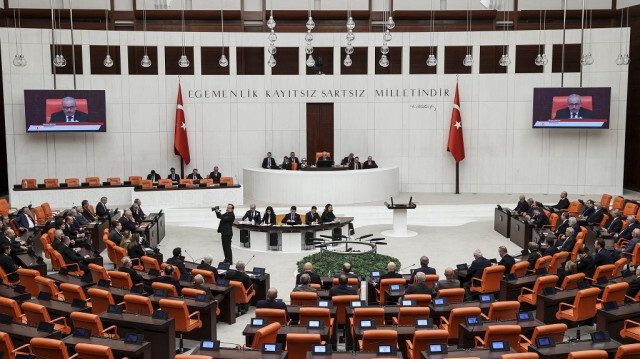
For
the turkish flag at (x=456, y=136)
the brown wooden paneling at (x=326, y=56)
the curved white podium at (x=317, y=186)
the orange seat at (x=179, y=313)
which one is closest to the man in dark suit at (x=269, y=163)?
the curved white podium at (x=317, y=186)

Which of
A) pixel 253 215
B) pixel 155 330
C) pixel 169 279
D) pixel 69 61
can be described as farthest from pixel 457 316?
pixel 69 61

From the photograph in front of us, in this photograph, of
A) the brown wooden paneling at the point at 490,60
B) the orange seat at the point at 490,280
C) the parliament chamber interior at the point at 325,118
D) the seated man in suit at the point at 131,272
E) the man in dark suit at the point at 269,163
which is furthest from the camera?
the brown wooden paneling at the point at 490,60

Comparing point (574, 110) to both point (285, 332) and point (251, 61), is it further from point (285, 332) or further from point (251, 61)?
point (285, 332)

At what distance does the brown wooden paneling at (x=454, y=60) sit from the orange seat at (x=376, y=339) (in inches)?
791

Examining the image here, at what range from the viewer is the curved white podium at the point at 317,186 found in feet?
75.5

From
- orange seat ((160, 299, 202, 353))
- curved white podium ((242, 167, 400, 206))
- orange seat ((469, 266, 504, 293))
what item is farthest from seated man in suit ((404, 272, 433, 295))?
curved white podium ((242, 167, 400, 206))

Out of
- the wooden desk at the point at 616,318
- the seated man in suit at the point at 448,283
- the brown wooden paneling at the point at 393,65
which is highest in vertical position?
the brown wooden paneling at the point at 393,65

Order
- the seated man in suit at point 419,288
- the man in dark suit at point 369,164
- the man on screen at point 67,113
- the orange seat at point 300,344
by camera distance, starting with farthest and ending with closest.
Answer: the man in dark suit at point 369,164
the man on screen at point 67,113
the seated man in suit at point 419,288
the orange seat at point 300,344

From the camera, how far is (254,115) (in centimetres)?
2589

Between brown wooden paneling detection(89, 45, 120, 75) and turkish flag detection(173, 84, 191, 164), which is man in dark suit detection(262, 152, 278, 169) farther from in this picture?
brown wooden paneling detection(89, 45, 120, 75)

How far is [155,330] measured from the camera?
9188 mm

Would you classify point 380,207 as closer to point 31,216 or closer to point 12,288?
point 31,216

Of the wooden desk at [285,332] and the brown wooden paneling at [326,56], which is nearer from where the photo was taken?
the wooden desk at [285,332]

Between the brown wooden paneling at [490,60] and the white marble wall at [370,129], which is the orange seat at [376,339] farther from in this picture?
the brown wooden paneling at [490,60]
